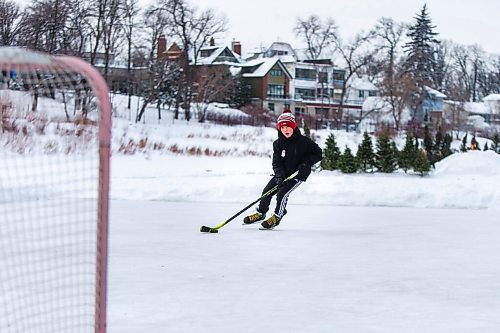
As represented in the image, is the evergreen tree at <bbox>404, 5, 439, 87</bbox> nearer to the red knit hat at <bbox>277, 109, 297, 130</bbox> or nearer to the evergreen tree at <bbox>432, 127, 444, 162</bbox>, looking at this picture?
the evergreen tree at <bbox>432, 127, 444, 162</bbox>

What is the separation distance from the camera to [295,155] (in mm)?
8688

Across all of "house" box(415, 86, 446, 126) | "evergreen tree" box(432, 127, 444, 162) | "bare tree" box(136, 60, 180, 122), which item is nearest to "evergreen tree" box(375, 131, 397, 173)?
"evergreen tree" box(432, 127, 444, 162)

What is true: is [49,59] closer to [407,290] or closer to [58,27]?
[407,290]

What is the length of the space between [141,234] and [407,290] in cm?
355

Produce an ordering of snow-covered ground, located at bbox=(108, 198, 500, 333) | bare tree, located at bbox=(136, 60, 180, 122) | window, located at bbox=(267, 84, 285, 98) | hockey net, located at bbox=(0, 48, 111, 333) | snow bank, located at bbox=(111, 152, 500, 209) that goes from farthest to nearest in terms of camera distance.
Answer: window, located at bbox=(267, 84, 285, 98)
bare tree, located at bbox=(136, 60, 180, 122)
snow bank, located at bbox=(111, 152, 500, 209)
snow-covered ground, located at bbox=(108, 198, 500, 333)
hockey net, located at bbox=(0, 48, 111, 333)

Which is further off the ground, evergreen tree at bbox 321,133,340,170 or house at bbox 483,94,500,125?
house at bbox 483,94,500,125

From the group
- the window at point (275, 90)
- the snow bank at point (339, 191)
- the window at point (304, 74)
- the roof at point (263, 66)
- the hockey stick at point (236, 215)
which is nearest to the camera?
the hockey stick at point (236, 215)

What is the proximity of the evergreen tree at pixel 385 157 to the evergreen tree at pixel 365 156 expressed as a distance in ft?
0.41

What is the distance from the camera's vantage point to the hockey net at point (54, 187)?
9.74 feet

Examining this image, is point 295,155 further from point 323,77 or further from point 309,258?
point 323,77

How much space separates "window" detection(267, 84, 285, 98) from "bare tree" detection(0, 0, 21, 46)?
43.7 meters

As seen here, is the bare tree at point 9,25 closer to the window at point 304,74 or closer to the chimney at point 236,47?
the window at point 304,74

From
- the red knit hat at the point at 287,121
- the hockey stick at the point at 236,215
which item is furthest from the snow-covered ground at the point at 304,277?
the red knit hat at the point at 287,121

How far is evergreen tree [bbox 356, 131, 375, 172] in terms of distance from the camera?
16625mm
